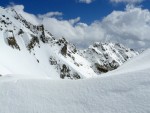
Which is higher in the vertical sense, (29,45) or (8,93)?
(29,45)

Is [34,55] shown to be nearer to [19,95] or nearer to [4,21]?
[4,21]

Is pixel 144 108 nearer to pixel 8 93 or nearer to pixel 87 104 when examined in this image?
pixel 87 104

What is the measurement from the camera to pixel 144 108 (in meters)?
13.6

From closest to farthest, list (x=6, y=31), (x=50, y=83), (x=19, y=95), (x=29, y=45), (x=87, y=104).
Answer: (x=87, y=104)
(x=19, y=95)
(x=50, y=83)
(x=6, y=31)
(x=29, y=45)

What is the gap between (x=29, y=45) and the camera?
17800cm

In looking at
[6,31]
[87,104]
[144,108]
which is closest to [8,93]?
[87,104]

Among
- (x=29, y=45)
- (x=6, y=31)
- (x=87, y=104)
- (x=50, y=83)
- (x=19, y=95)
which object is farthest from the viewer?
(x=29, y=45)

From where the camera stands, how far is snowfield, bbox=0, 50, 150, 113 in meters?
14.5

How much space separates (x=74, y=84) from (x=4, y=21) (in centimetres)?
16775

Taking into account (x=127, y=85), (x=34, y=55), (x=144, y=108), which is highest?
(x=34, y=55)

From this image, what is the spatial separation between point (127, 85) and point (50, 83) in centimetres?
494

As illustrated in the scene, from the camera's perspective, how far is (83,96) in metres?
15.9

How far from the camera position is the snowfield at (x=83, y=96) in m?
14.5

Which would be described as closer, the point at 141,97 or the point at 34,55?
the point at 141,97
